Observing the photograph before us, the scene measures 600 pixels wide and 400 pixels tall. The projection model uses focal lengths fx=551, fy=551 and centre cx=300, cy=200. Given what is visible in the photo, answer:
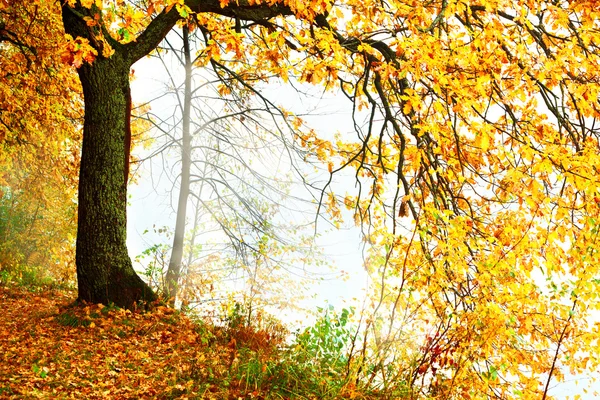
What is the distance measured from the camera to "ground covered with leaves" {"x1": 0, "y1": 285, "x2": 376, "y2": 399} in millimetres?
4461

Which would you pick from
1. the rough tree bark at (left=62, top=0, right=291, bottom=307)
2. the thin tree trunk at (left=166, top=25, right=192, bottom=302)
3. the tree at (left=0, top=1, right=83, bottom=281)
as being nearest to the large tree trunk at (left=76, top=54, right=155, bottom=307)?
the rough tree bark at (left=62, top=0, right=291, bottom=307)

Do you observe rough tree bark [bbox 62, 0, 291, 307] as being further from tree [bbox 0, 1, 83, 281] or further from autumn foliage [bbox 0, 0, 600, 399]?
tree [bbox 0, 1, 83, 281]

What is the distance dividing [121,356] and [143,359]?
0.86 ft

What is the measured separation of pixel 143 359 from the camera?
17.9 ft

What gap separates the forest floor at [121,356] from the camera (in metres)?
4.58

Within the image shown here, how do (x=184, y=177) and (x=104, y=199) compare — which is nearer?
(x=104, y=199)

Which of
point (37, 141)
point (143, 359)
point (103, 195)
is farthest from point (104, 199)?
point (37, 141)

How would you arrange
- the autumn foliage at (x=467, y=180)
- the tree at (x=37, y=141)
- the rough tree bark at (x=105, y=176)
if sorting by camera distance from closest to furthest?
the autumn foliage at (x=467, y=180)
the rough tree bark at (x=105, y=176)
the tree at (x=37, y=141)

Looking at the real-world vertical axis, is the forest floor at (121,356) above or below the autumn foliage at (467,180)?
below

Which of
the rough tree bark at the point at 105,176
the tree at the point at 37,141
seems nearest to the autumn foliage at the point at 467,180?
the rough tree bark at the point at 105,176

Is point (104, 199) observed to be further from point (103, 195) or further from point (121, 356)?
point (121, 356)

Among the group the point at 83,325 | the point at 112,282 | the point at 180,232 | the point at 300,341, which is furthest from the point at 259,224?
the point at 300,341

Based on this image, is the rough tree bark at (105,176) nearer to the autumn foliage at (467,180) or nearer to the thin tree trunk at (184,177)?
the autumn foliage at (467,180)

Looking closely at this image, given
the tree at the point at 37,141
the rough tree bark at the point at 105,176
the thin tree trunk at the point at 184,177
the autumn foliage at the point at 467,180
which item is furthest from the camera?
the thin tree trunk at the point at 184,177
